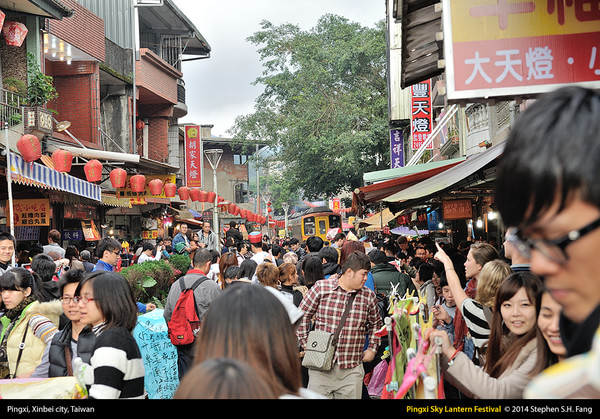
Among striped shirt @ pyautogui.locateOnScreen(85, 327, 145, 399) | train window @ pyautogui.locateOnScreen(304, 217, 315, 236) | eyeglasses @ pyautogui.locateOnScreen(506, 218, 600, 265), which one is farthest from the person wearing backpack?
train window @ pyautogui.locateOnScreen(304, 217, 315, 236)

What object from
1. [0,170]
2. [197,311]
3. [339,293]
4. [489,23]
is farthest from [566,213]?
[0,170]

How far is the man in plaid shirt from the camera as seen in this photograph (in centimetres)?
563

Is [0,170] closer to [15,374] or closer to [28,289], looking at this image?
[28,289]

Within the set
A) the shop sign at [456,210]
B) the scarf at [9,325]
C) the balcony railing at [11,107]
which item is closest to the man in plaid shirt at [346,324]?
the scarf at [9,325]

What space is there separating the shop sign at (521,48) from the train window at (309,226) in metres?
33.5

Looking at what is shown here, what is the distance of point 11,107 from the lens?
1371 centimetres

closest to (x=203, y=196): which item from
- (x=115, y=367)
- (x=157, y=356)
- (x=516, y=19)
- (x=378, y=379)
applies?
(x=378, y=379)

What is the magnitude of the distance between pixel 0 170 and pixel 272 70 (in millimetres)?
24245

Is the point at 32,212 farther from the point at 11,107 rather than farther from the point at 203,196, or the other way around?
the point at 203,196

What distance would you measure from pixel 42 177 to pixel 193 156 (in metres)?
22.5

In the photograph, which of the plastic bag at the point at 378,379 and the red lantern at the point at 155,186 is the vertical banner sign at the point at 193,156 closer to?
the red lantern at the point at 155,186

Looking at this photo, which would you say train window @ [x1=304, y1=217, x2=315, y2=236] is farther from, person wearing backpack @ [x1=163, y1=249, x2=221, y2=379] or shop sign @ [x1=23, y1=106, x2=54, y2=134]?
person wearing backpack @ [x1=163, y1=249, x2=221, y2=379]

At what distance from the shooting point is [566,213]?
1.43m

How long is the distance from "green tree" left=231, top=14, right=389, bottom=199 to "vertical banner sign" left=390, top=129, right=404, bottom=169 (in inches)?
38.3
